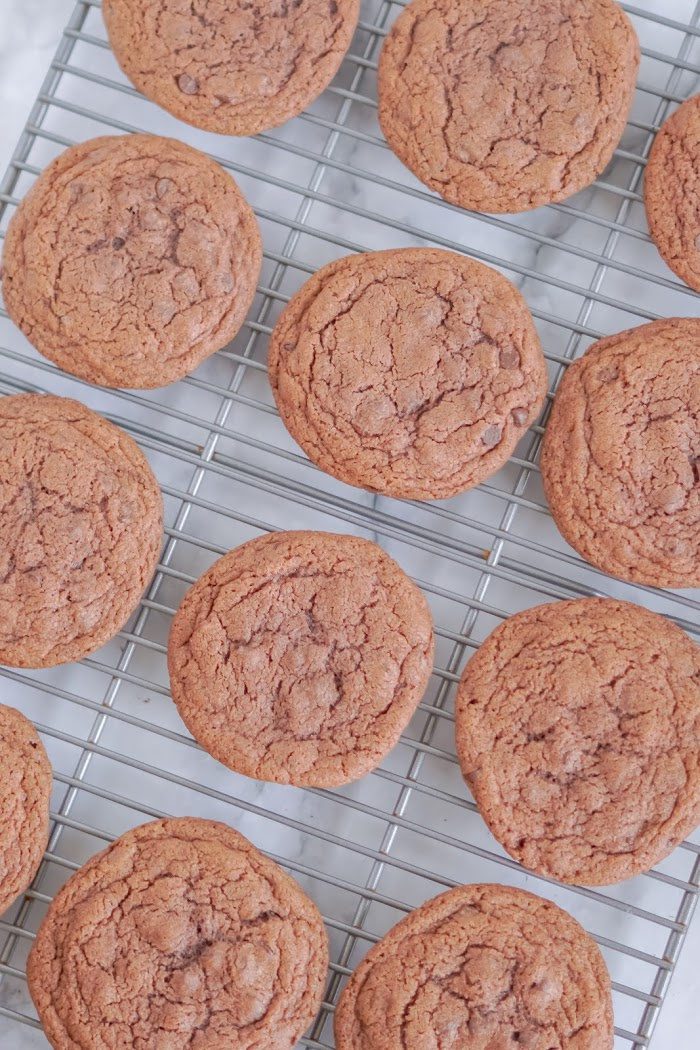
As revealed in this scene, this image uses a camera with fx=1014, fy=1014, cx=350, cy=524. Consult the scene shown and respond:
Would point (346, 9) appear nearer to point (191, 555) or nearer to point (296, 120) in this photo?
point (296, 120)

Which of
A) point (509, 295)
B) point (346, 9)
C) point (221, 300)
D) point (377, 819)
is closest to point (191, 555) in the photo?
point (221, 300)

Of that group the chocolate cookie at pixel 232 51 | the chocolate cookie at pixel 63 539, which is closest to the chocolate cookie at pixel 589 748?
the chocolate cookie at pixel 63 539

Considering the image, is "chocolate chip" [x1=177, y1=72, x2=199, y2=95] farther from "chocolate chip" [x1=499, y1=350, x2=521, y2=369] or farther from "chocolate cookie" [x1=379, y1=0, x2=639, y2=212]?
"chocolate chip" [x1=499, y1=350, x2=521, y2=369]

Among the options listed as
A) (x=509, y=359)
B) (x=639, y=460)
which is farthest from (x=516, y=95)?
(x=639, y=460)

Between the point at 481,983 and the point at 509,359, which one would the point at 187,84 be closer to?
the point at 509,359

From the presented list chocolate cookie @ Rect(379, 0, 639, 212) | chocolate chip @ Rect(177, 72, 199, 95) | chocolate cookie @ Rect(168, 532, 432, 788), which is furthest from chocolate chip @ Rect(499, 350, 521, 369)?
chocolate chip @ Rect(177, 72, 199, 95)
